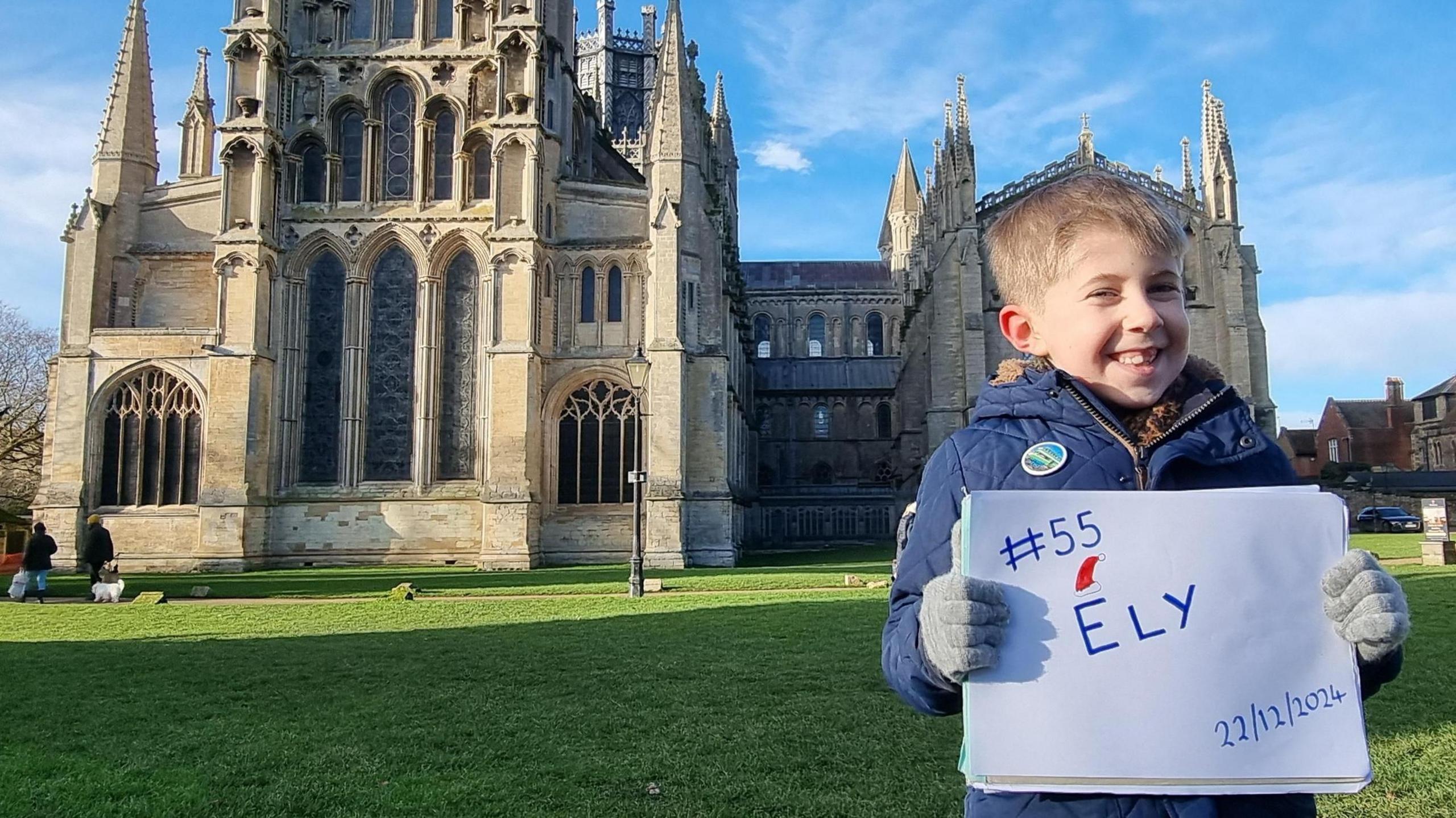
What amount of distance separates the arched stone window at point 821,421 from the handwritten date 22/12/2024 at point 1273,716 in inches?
2083

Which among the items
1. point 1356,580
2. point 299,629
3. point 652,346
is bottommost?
point 299,629

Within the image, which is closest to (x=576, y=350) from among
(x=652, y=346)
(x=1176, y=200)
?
(x=652, y=346)

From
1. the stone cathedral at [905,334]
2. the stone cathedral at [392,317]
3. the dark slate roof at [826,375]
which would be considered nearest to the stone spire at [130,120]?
the stone cathedral at [392,317]

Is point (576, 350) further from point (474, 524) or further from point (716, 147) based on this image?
point (716, 147)

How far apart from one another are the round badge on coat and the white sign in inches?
6.6

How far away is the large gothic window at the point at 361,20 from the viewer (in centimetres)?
3058

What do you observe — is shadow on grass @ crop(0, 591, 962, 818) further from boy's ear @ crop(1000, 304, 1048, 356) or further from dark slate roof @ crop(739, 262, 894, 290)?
dark slate roof @ crop(739, 262, 894, 290)

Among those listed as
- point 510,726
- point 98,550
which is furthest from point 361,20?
point 510,726

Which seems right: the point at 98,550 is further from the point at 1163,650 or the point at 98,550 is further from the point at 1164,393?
the point at 1163,650

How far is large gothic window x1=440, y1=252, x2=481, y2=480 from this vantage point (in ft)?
95.0

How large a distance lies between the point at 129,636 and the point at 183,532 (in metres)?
17.6

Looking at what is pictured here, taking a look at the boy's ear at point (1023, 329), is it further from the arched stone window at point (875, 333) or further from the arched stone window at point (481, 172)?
the arched stone window at point (875, 333)

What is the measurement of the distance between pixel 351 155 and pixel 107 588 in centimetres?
1688

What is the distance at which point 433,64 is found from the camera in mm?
30062
